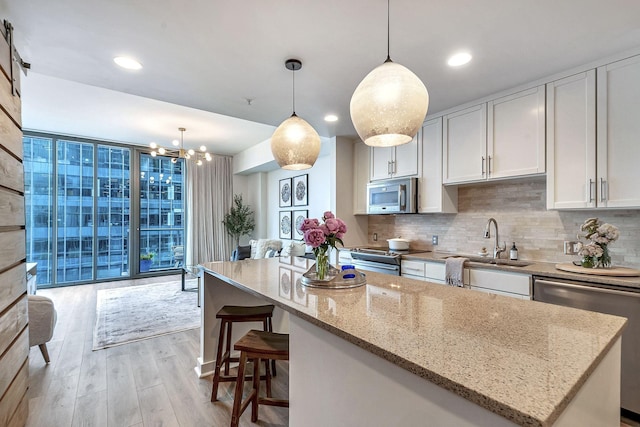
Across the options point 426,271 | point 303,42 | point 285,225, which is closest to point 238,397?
point 426,271

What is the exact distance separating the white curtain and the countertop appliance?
14.0 ft

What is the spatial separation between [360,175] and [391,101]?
9.76ft

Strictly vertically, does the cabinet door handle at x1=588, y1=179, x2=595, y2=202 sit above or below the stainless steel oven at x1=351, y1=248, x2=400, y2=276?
above

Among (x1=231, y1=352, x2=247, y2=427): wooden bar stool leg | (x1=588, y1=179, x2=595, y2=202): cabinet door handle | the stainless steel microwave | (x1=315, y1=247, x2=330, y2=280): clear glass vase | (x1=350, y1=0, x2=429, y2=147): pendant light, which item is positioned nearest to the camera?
(x1=350, y1=0, x2=429, y2=147): pendant light

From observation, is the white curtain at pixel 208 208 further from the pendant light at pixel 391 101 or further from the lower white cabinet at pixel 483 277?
the pendant light at pixel 391 101

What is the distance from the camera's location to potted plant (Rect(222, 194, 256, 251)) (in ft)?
23.7

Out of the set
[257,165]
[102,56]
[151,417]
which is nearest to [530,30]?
[102,56]

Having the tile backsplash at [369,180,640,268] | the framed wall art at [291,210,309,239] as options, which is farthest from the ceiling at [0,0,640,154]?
the framed wall art at [291,210,309,239]

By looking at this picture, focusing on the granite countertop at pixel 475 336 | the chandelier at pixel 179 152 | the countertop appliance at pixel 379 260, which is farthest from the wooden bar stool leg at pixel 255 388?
the chandelier at pixel 179 152

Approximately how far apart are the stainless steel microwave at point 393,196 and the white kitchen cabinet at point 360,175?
0.80 feet

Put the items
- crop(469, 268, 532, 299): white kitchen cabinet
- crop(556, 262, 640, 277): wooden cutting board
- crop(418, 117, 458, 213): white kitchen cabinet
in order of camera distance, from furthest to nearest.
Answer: crop(418, 117, 458, 213): white kitchen cabinet → crop(469, 268, 532, 299): white kitchen cabinet → crop(556, 262, 640, 277): wooden cutting board

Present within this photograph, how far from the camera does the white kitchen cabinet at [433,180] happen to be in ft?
11.1

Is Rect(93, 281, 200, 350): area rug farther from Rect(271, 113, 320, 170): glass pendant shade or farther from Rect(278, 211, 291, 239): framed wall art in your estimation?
Rect(271, 113, 320, 170): glass pendant shade

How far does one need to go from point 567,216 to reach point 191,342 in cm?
378
